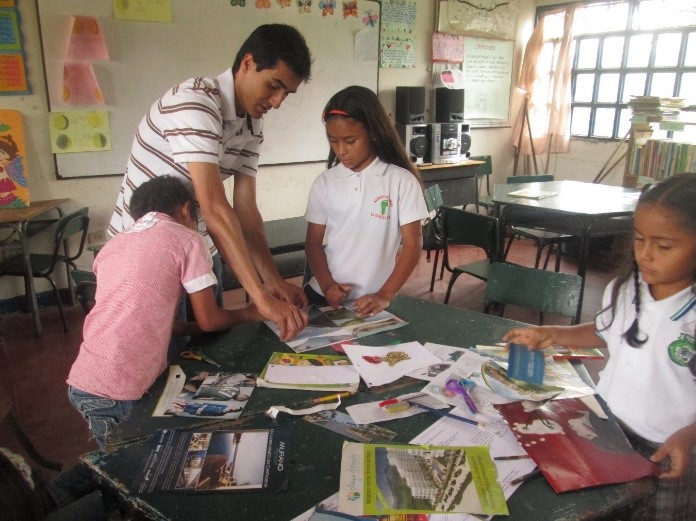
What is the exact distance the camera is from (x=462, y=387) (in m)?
1.18

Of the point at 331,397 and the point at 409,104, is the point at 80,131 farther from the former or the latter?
the point at 331,397

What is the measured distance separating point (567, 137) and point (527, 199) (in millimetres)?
3019

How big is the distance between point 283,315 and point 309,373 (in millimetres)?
201

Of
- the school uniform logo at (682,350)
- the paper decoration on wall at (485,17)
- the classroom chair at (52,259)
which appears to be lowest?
the classroom chair at (52,259)

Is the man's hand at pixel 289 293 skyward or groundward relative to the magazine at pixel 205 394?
skyward

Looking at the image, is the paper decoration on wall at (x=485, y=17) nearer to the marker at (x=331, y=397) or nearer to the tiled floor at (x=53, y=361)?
the tiled floor at (x=53, y=361)

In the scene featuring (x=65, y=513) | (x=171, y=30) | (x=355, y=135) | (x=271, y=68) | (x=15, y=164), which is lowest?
(x=65, y=513)

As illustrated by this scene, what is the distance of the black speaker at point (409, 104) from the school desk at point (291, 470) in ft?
13.3

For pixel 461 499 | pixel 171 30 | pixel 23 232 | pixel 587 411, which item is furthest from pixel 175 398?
pixel 171 30

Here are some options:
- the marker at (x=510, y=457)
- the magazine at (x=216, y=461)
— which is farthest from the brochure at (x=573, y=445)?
the magazine at (x=216, y=461)

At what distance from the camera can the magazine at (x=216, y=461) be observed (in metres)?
0.87

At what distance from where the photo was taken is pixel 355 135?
5.40 ft

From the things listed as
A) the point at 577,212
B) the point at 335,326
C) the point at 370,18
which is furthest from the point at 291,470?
the point at 370,18

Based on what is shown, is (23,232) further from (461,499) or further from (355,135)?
(461,499)
